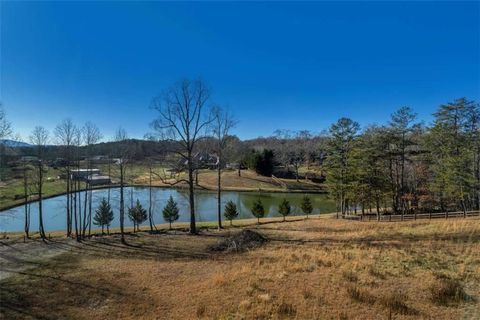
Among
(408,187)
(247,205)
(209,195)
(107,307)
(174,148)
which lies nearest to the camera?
(107,307)

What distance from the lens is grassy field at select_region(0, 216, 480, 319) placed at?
7762 millimetres

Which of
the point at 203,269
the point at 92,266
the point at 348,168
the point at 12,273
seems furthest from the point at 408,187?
the point at 12,273

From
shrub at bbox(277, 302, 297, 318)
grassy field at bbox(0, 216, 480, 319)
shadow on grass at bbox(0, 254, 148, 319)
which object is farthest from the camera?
shadow on grass at bbox(0, 254, 148, 319)

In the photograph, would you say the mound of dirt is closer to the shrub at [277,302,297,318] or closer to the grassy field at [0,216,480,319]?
the grassy field at [0,216,480,319]

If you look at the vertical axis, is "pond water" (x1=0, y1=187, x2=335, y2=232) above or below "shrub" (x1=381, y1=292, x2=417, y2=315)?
below

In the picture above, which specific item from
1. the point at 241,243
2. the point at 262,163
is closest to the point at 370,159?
the point at 241,243

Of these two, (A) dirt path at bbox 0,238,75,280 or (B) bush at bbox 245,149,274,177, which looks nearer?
(A) dirt path at bbox 0,238,75,280

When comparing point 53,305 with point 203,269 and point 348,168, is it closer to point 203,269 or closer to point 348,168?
point 203,269

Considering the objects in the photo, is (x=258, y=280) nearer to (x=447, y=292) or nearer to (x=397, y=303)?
(x=397, y=303)

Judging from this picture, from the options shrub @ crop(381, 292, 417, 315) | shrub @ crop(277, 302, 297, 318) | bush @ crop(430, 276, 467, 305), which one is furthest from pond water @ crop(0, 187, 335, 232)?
bush @ crop(430, 276, 467, 305)

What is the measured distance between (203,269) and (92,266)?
Answer: 5.34 metres

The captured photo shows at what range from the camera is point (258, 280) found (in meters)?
10.2

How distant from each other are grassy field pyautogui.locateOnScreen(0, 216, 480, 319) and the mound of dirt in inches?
30.2

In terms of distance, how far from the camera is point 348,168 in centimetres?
3066
